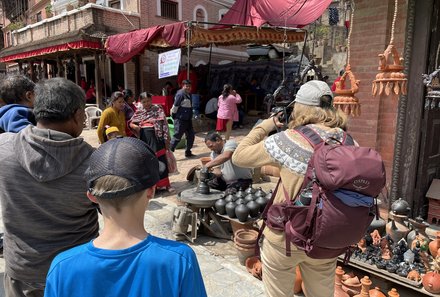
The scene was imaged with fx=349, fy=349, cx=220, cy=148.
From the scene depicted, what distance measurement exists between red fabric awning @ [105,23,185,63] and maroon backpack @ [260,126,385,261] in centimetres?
808

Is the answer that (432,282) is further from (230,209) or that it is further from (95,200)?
(95,200)

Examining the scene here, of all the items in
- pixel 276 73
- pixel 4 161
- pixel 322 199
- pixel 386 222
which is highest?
pixel 276 73

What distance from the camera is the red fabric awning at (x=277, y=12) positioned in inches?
342

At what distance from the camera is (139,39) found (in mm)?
10492

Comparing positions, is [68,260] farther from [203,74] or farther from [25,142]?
[203,74]

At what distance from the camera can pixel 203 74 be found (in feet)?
50.3

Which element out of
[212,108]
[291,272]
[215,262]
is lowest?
[215,262]

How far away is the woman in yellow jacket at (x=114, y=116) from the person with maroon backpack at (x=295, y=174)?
3836 mm

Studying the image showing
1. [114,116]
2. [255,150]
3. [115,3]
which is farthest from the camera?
[115,3]

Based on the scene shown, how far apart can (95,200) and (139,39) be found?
33.2 feet

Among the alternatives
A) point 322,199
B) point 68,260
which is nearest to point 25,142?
point 68,260

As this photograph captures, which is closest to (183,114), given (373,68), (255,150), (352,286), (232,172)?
(232,172)

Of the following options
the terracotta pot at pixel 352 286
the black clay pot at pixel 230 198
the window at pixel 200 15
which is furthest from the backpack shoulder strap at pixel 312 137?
the window at pixel 200 15

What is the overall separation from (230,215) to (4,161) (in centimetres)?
271
